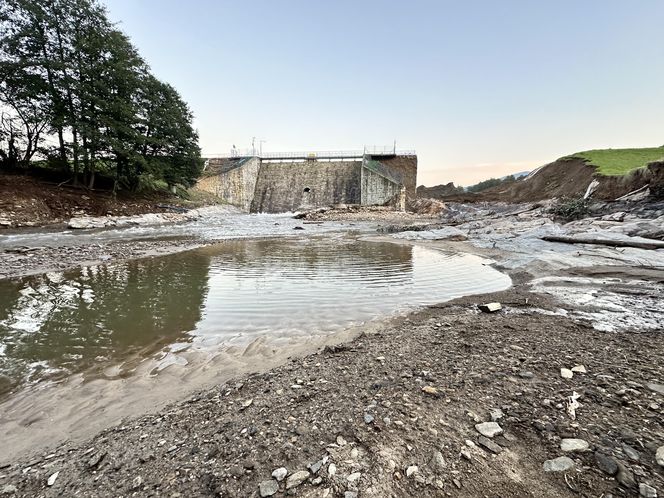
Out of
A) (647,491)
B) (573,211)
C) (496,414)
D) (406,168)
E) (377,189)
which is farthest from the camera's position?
(406,168)

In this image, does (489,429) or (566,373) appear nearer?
(489,429)

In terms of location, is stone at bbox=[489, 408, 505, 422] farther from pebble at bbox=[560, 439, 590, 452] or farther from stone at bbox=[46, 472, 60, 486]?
stone at bbox=[46, 472, 60, 486]

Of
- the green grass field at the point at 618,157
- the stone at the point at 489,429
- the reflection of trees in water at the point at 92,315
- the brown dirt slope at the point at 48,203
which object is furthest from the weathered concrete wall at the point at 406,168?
the stone at the point at 489,429

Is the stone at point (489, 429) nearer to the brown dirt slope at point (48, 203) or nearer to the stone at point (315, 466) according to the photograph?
the stone at point (315, 466)

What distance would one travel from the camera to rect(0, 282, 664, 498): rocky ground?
181cm

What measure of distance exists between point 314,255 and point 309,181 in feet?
124

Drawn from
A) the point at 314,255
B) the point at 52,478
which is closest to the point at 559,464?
Result: the point at 52,478

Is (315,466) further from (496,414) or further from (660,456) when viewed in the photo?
(660,456)

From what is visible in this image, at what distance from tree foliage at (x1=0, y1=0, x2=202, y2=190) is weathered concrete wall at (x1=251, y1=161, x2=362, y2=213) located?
21010mm

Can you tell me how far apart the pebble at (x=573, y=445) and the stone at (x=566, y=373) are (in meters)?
0.94

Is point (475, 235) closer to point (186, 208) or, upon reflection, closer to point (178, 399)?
point (178, 399)

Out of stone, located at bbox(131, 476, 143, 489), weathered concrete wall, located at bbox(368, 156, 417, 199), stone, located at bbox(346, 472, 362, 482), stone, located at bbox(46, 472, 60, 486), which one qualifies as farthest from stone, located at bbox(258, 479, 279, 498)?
weathered concrete wall, located at bbox(368, 156, 417, 199)

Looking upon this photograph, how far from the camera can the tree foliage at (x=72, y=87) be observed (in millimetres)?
20125

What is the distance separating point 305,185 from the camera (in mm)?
47438
